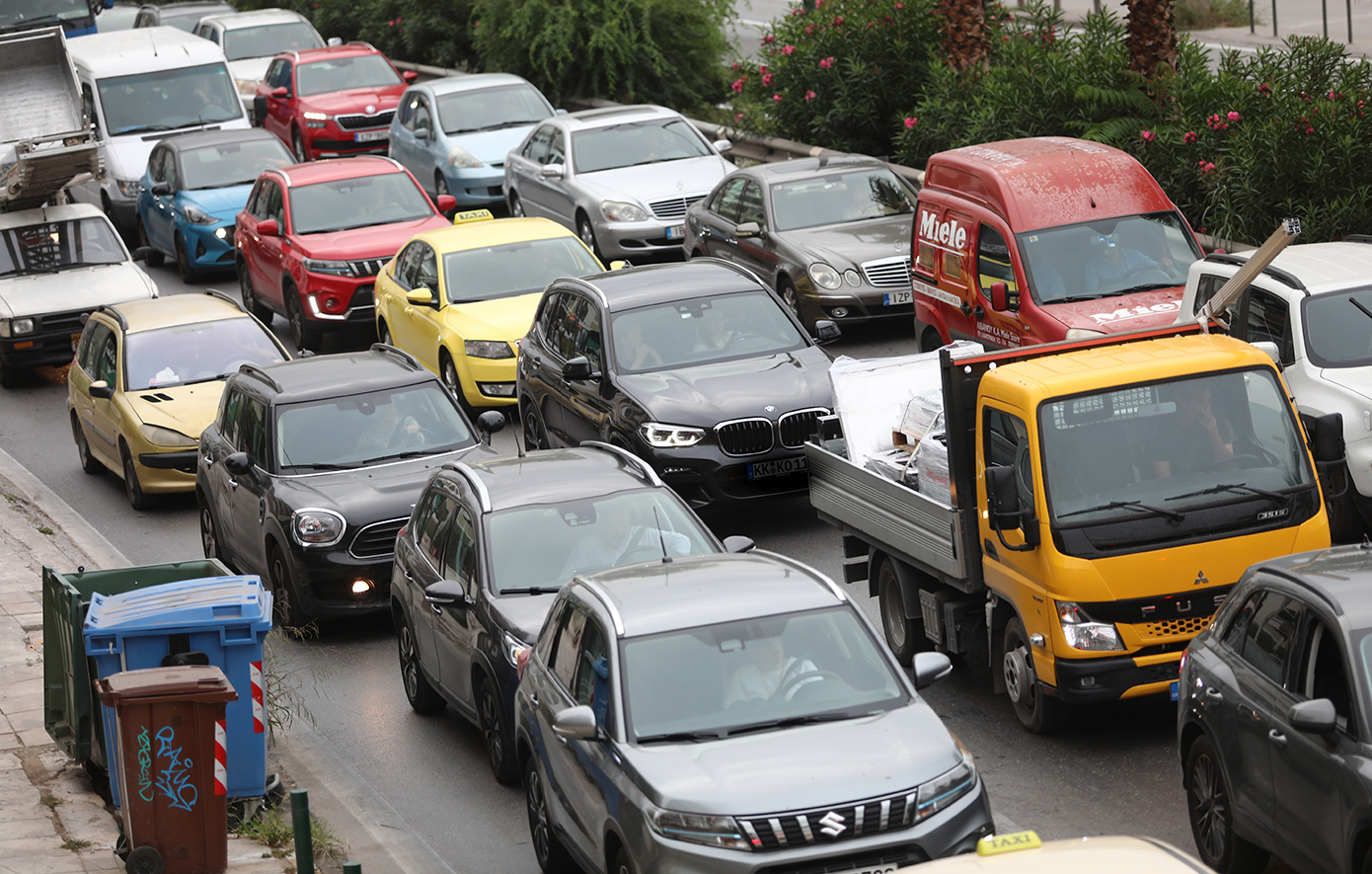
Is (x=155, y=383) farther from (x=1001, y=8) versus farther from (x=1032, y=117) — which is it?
(x=1001, y=8)

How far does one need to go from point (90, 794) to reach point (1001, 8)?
1835 cm

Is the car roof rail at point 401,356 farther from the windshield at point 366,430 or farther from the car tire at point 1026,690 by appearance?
the car tire at point 1026,690

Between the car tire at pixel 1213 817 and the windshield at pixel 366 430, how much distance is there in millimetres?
7284

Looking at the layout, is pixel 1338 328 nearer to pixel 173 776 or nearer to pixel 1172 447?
pixel 1172 447

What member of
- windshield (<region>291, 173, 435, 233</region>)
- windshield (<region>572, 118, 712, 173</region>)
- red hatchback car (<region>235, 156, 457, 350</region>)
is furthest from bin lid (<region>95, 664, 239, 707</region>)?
windshield (<region>572, 118, 712, 173</region>)

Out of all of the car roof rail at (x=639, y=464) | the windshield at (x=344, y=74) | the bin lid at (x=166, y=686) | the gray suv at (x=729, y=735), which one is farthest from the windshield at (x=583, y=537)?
the windshield at (x=344, y=74)

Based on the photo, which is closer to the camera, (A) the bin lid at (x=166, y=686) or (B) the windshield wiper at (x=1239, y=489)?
(A) the bin lid at (x=166, y=686)

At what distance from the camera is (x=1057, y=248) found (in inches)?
611

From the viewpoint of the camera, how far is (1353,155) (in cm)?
1798

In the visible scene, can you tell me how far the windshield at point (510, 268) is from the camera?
Answer: 1877 centimetres

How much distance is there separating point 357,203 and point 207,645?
43.4 ft

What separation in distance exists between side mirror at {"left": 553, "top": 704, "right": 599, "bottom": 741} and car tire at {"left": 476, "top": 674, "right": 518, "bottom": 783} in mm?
2014

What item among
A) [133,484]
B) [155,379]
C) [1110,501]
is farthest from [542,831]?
[155,379]

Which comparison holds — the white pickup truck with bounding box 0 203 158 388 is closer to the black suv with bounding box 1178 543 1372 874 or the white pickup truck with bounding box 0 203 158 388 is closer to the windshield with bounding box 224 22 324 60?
the windshield with bounding box 224 22 324 60
